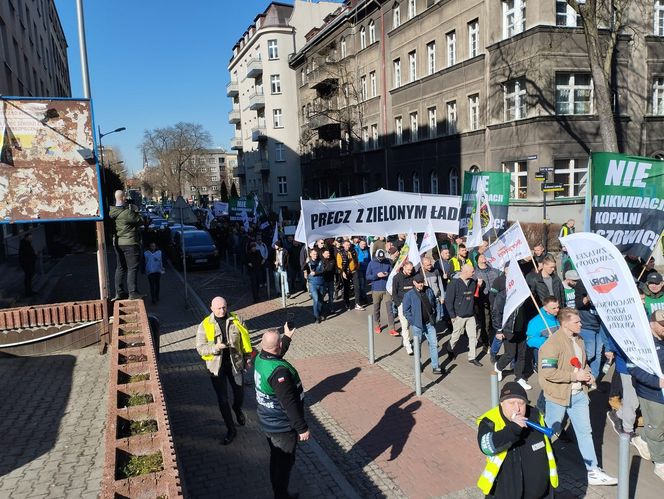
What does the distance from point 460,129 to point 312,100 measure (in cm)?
2254

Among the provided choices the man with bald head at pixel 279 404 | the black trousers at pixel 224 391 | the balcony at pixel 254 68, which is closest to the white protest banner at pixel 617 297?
the man with bald head at pixel 279 404

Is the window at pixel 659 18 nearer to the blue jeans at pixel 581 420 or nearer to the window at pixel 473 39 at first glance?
the window at pixel 473 39

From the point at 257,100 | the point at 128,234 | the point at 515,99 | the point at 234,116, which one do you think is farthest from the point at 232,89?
the point at 128,234

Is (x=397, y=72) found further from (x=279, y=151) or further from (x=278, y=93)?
(x=279, y=151)

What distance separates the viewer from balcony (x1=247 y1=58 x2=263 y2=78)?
55125mm

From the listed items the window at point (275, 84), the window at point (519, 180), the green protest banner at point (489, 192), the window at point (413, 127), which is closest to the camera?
the green protest banner at point (489, 192)

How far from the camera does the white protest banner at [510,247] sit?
7.98m

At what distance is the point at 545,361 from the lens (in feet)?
18.1

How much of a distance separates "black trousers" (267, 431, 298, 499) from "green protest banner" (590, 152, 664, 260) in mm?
4607

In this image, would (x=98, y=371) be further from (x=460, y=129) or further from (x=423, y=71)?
(x=423, y=71)

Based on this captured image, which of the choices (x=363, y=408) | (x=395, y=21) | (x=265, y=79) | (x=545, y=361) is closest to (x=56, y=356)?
(x=363, y=408)

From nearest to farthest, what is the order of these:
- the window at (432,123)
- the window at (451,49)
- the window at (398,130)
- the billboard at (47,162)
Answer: the billboard at (47,162) < the window at (451,49) < the window at (432,123) < the window at (398,130)

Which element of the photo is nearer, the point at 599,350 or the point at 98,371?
the point at 599,350

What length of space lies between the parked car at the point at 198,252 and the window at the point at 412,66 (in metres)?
15.6
